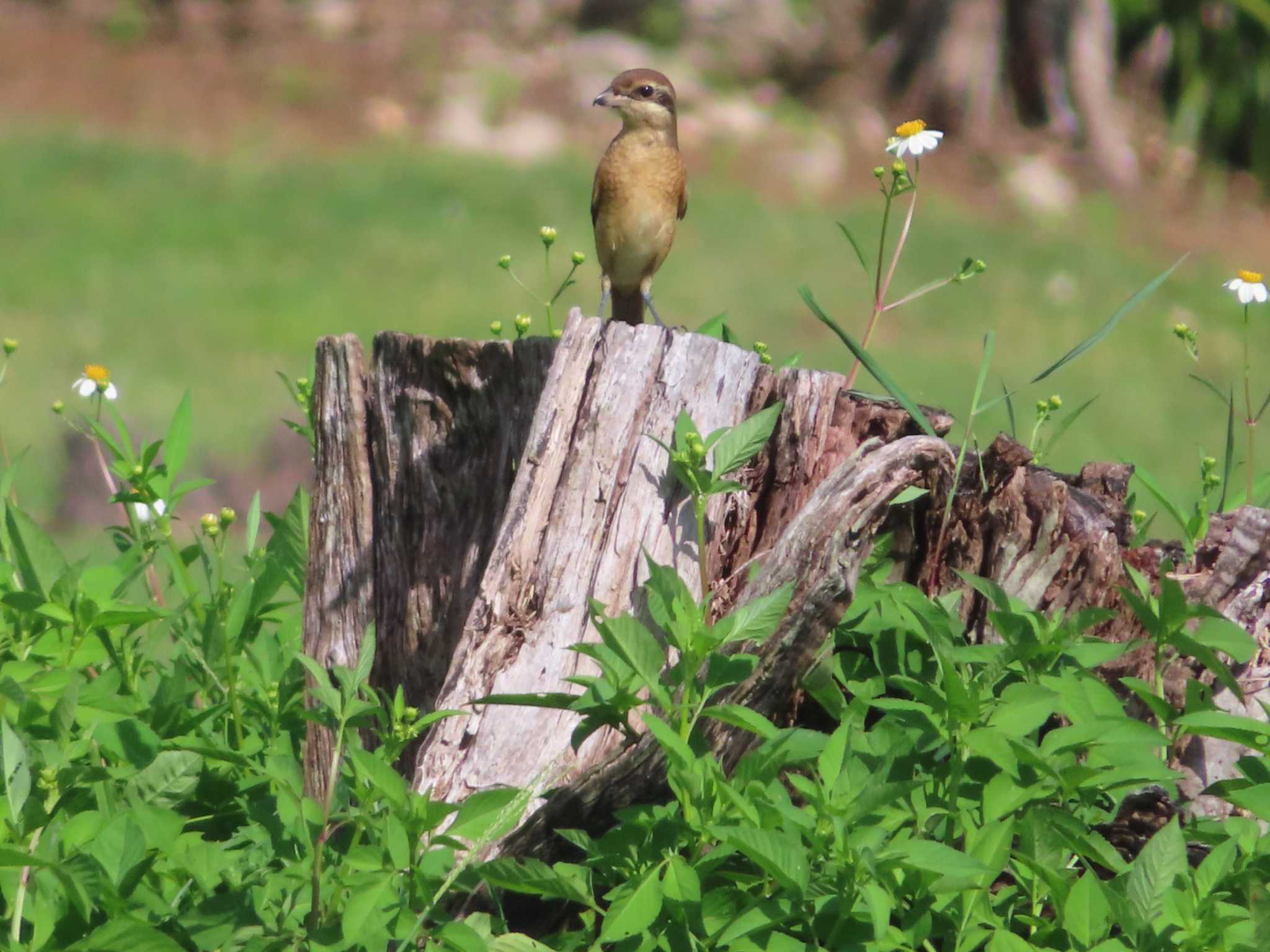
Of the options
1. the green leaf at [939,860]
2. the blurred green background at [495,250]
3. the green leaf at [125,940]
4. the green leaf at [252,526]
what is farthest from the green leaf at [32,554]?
the blurred green background at [495,250]

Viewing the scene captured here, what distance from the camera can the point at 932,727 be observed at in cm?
255

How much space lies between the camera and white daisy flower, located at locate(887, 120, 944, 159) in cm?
322

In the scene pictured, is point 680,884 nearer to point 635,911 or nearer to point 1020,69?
point 635,911

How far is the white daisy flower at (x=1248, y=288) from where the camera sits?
329 centimetres

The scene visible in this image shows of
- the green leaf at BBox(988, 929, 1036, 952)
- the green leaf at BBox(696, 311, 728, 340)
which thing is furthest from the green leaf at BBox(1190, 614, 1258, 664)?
the green leaf at BBox(696, 311, 728, 340)

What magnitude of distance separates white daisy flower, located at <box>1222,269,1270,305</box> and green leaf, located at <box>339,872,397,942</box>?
84.8 inches

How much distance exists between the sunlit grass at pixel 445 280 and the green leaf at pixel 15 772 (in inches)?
293

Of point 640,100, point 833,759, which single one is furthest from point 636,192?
point 833,759

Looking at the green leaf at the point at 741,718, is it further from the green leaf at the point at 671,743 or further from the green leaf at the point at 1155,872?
the green leaf at the point at 1155,872

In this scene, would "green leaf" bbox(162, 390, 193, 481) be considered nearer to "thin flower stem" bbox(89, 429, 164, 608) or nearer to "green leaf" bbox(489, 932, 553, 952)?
"thin flower stem" bbox(89, 429, 164, 608)

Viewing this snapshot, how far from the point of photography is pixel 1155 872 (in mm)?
2316

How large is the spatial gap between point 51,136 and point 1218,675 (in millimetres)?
15097

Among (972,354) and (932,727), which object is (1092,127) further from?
(932,727)

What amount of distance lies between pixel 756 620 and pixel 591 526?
55 cm
